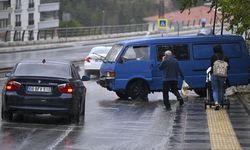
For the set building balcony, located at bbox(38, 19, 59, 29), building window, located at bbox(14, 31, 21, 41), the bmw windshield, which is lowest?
the bmw windshield

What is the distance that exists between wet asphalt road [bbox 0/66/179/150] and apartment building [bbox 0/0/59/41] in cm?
7058

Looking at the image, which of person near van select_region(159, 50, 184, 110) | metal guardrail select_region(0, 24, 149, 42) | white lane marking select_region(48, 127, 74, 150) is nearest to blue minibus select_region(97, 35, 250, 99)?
person near van select_region(159, 50, 184, 110)

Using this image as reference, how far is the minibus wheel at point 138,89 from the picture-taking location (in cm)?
2052

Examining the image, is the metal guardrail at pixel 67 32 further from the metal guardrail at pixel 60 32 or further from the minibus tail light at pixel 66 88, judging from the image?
the minibus tail light at pixel 66 88

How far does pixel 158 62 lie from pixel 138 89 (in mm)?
1099

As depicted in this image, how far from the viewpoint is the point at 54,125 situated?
1374cm

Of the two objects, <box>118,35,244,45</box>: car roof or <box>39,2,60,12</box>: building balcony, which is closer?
<box>118,35,244,45</box>: car roof

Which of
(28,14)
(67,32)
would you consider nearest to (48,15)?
(28,14)

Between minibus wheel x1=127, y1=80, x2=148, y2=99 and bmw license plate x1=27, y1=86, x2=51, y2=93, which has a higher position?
bmw license plate x1=27, y1=86, x2=51, y2=93

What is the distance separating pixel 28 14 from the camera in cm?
9925

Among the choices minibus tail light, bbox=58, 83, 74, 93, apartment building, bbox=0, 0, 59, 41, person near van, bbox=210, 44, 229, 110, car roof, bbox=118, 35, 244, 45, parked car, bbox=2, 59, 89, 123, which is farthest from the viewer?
apartment building, bbox=0, 0, 59, 41

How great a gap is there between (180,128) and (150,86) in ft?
23.6

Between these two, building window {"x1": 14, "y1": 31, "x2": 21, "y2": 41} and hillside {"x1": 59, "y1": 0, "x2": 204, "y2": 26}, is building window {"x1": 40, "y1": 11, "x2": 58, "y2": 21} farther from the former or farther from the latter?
building window {"x1": 14, "y1": 31, "x2": 21, "y2": 41}

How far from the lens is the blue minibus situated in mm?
20562
